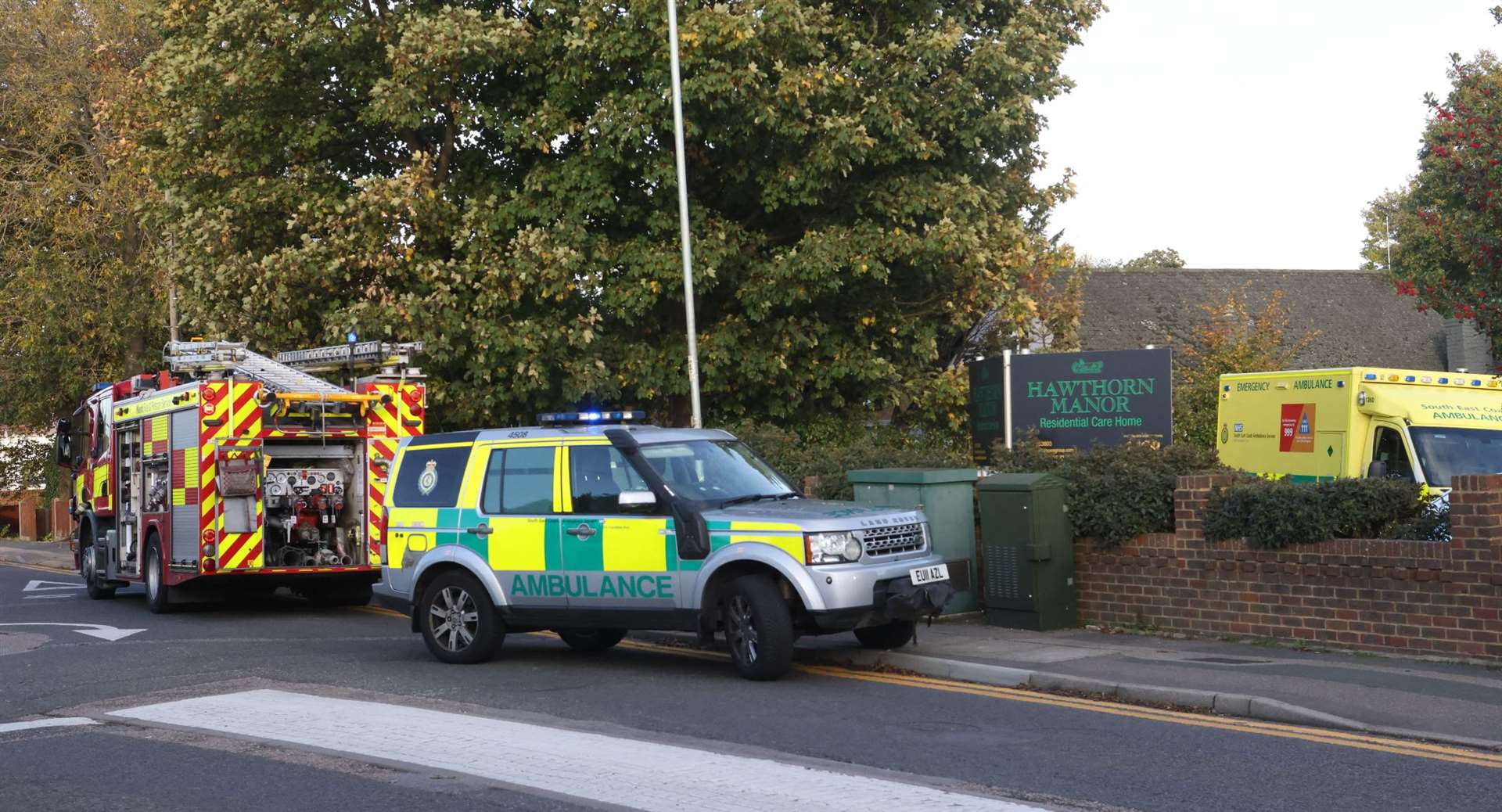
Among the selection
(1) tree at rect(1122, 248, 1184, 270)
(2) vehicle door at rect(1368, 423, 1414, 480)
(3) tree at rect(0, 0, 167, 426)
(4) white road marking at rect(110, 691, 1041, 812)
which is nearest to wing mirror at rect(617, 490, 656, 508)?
(4) white road marking at rect(110, 691, 1041, 812)

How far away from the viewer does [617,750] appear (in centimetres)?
839

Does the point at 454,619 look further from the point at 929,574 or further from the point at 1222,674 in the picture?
the point at 1222,674

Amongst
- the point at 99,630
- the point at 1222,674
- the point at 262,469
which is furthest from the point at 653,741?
the point at 262,469

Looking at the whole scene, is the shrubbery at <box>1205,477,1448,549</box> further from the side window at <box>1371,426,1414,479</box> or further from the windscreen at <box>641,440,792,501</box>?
the side window at <box>1371,426,1414,479</box>

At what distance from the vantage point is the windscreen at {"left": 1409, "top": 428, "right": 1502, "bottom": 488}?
1616cm

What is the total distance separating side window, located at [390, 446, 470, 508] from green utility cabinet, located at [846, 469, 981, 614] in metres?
3.92

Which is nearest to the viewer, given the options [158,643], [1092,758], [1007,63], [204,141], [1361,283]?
[1092,758]

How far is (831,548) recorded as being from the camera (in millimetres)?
10680

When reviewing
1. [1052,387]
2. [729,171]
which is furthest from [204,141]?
[1052,387]

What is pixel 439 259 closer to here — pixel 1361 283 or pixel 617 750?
pixel 617 750

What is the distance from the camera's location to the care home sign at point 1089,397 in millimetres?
18062

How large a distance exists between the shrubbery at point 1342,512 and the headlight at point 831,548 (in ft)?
12.3

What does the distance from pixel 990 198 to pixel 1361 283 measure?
27.2 metres

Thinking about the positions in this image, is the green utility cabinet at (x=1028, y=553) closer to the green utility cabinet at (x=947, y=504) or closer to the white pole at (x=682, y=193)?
the green utility cabinet at (x=947, y=504)
